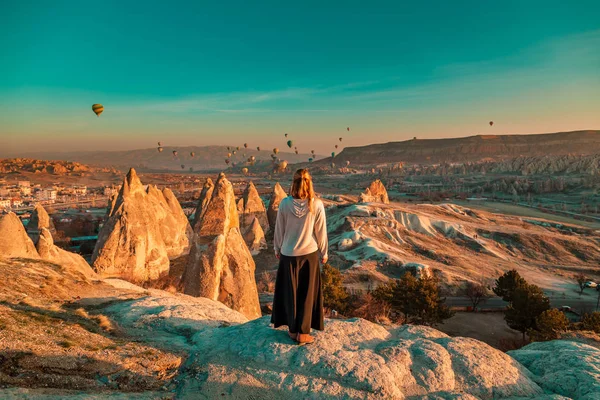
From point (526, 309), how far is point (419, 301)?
17.1 ft

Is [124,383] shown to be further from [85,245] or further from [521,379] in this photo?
[85,245]

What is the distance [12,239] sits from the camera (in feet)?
39.2

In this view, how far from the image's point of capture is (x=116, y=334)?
601 cm

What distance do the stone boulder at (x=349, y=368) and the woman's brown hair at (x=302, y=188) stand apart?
75.0 inches

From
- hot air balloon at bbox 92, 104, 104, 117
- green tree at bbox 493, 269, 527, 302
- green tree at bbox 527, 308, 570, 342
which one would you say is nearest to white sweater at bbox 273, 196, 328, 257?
green tree at bbox 527, 308, 570, 342

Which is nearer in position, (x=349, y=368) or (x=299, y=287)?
(x=349, y=368)

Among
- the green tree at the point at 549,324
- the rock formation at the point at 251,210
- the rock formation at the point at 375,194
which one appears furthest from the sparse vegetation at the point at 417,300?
the rock formation at the point at 375,194

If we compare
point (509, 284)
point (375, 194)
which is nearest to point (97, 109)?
point (375, 194)

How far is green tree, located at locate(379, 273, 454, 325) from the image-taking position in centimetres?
1898

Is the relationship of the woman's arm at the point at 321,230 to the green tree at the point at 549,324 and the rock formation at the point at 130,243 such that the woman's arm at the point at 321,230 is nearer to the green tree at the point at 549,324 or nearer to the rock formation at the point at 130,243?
the green tree at the point at 549,324

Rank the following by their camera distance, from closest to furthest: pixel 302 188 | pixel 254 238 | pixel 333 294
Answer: pixel 302 188, pixel 333 294, pixel 254 238

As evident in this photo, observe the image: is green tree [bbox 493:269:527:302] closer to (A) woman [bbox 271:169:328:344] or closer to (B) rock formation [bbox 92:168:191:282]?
(B) rock formation [bbox 92:168:191:282]

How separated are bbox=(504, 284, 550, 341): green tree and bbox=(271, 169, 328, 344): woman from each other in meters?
17.8

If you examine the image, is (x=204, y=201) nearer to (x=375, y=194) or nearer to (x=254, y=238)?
(x=254, y=238)
